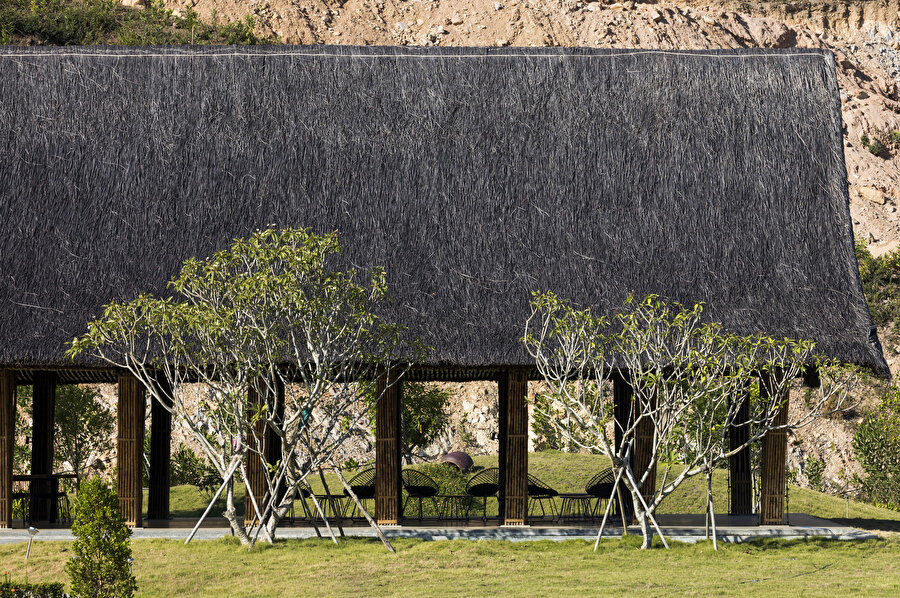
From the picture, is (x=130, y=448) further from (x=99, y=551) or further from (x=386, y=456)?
(x=99, y=551)

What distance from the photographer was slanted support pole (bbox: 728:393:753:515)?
15570 millimetres

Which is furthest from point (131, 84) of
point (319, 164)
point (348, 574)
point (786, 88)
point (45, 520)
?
point (786, 88)

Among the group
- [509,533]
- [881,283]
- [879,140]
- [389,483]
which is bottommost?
[509,533]

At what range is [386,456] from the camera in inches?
517

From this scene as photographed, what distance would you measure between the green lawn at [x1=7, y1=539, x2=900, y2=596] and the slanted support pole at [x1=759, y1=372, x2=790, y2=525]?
88cm

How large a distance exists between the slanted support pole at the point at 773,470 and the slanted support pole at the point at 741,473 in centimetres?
196

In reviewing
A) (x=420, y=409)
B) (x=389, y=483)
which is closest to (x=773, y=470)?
(x=389, y=483)

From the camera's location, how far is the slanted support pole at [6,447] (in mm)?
13031

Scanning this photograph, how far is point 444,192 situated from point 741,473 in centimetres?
623

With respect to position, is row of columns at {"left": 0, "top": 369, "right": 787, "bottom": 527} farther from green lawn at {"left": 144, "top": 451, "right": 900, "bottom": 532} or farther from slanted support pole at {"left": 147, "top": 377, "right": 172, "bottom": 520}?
green lawn at {"left": 144, "top": 451, "right": 900, "bottom": 532}

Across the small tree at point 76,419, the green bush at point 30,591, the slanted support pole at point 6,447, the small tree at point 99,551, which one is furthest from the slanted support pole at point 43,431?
the small tree at point 99,551

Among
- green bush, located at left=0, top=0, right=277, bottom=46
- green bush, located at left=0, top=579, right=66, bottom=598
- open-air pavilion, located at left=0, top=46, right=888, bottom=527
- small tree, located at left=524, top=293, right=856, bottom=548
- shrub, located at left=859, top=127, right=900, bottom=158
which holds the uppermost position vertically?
green bush, located at left=0, top=0, right=277, bottom=46

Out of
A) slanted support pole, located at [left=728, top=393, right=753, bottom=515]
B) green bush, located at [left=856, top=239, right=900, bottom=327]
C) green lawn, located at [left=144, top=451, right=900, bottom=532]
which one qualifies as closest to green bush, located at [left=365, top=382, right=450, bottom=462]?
green lawn, located at [left=144, top=451, right=900, bottom=532]

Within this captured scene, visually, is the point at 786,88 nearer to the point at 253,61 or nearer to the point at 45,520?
the point at 253,61
